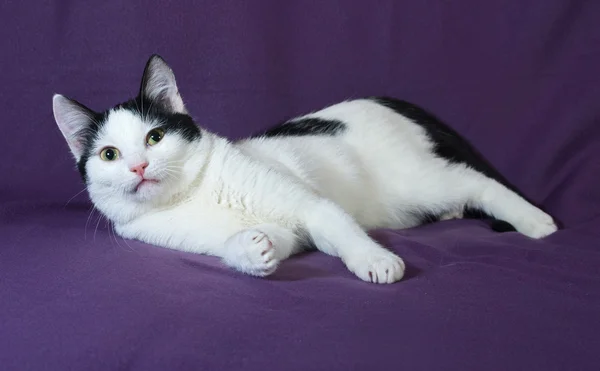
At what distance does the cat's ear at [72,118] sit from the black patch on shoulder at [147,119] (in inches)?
0.5

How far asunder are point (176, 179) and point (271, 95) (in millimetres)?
922

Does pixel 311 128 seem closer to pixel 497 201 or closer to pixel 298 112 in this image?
pixel 298 112

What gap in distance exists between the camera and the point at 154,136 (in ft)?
5.74

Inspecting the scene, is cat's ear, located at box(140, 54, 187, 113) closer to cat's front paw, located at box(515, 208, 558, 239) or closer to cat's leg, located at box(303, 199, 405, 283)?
cat's leg, located at box(303, 199, 405, 283)

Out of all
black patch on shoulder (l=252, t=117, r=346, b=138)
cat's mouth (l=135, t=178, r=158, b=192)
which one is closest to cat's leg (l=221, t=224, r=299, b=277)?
cat's mouth (l=135, t=178, r=158, b=192)

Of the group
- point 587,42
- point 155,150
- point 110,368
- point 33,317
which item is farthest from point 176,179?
point 587,42

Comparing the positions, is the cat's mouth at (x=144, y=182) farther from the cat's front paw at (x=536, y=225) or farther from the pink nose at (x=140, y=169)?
the cat's front paw at (x=536, y=225)

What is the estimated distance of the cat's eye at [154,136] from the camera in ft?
5.69

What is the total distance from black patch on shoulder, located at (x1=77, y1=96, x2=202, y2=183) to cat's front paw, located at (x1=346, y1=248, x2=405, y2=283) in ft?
2.21

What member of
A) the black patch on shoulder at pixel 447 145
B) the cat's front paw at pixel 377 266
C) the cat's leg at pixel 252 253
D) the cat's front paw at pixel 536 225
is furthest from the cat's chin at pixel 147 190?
the cat's front paw at pixel 536 225

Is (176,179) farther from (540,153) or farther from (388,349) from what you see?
(540,153)

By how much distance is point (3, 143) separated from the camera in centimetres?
250

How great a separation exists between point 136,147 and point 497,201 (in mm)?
1265

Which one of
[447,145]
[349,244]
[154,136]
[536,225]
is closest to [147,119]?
[154,136]
